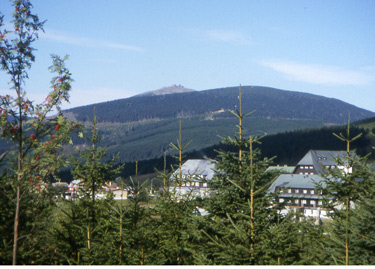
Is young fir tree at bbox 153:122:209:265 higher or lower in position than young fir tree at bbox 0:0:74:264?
lower

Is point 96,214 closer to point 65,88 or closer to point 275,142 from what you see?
point 65,88

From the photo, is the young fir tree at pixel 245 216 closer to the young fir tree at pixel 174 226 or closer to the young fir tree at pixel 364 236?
the young fir tree at pixel 364 236

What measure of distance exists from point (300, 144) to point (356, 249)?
16567 cm

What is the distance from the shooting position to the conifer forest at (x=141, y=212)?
1065cm

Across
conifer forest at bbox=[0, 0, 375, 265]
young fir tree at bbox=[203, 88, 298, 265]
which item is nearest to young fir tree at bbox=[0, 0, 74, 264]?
conifer forest at bbox=[0, 0, 375, 265]

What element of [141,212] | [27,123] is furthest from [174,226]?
[27,123]

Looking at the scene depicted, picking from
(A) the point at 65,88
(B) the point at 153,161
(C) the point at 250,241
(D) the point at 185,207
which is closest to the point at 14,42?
(A) the point at 65,88

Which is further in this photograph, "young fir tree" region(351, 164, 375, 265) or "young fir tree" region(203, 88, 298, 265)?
"young fir tree" region(351, 164, 375, 265)

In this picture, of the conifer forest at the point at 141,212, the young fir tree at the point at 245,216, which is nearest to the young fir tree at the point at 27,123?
the conifer forest at the point at 141,212

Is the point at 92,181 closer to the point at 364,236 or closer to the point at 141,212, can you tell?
the point at 141,212

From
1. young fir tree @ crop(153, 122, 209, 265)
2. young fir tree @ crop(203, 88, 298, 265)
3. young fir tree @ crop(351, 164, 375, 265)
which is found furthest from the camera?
young fir tree @ crop(153, 122, 209, 265)

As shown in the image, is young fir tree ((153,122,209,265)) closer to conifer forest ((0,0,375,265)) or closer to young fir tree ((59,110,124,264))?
conifer forest ((0,0,375,265))

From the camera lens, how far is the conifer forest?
1065cm

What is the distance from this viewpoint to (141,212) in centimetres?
1512
